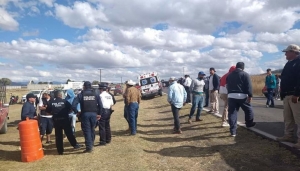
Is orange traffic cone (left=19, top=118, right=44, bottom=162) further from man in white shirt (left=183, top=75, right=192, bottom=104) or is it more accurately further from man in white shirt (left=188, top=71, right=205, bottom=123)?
man in white shirt (left=183, top=75, right=192, bottom=104)

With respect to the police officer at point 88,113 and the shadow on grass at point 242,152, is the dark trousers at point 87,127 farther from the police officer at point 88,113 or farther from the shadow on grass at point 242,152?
the shadow on grass at point 242,152

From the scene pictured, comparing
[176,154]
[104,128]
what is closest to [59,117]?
[104,128]

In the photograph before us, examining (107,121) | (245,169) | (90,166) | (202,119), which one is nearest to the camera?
(245,169)

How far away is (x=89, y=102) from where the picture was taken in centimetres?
732

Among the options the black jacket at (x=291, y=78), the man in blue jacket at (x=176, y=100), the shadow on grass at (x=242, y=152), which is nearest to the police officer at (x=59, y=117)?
the shadow on grass at (x=242, y=152)

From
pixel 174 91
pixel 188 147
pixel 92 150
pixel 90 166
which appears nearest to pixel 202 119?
pixel 174 91

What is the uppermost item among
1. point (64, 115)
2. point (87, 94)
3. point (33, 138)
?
point (87, 94)

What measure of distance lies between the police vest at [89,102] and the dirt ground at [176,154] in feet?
3.74

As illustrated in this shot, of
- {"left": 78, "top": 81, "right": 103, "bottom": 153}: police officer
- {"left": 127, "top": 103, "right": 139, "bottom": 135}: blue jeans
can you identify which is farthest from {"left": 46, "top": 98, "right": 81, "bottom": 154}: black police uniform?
{"left": 127, "top": 103, "right": 139, "bottom": 135}: blue jeans

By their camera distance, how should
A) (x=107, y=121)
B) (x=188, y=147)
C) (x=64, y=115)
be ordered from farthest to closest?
1. (x=107, y=121)
2. (x=64, y=115)
3. (x=188, y=147)

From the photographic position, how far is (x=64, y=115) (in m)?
7.57

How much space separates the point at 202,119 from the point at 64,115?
5.20 metres

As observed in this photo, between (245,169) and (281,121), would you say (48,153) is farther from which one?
(281,121)

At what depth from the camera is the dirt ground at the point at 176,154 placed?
5.55 m
